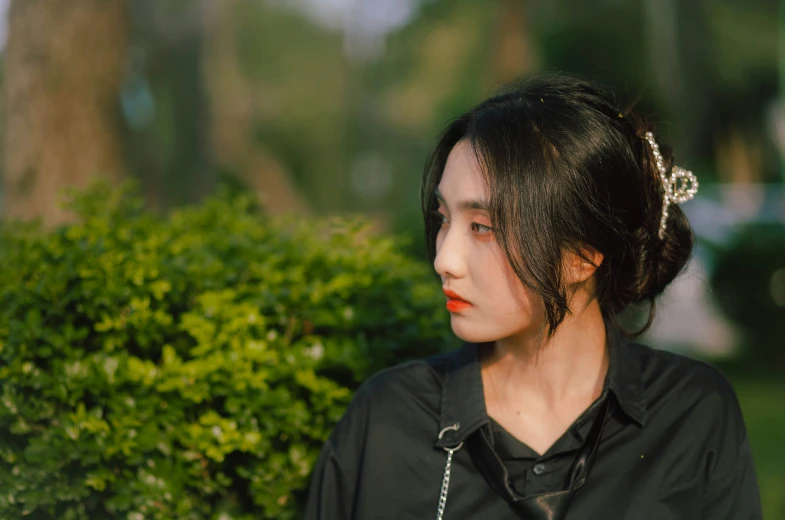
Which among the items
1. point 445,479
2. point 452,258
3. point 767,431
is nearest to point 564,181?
point 452,258

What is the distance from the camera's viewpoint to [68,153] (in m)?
5.09

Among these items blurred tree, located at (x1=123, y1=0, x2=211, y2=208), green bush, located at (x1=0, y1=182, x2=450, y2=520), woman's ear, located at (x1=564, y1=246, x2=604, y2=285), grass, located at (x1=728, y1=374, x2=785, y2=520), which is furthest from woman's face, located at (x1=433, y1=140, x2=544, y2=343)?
blurred tree, located at (x1=123, y1=0, x2=211, y2=208)

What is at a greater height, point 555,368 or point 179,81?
point 179,81

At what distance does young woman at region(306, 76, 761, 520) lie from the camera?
6.73 ft

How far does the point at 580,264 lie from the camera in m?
2.17

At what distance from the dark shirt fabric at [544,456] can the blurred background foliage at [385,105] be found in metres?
0.51

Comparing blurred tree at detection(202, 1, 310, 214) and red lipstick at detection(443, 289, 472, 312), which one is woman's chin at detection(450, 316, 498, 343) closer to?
red lipstick at detection(443, 289, 472, 312)

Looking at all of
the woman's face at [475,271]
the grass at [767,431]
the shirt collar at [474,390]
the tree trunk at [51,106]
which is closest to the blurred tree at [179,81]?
the tree trunk at [51,106]

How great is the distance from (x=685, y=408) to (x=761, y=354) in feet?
22.4

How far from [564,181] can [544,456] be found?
0.65 meters

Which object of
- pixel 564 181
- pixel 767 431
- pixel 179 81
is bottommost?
pixel 767 431

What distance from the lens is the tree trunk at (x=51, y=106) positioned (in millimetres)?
4973

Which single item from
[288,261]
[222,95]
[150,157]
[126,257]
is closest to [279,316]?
[288,261]

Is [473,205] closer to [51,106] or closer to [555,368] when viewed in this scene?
[555,368]
